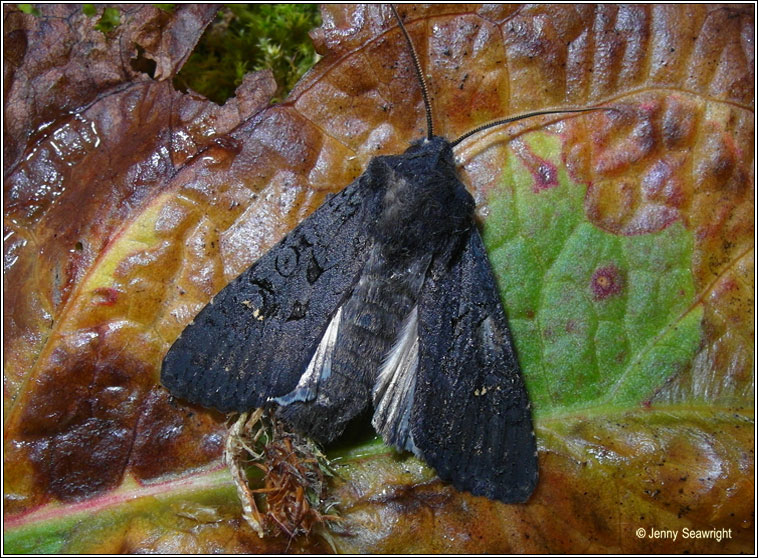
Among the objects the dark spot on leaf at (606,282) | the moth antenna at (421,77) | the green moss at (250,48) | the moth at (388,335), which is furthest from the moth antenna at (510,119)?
the green moss at (250,48)

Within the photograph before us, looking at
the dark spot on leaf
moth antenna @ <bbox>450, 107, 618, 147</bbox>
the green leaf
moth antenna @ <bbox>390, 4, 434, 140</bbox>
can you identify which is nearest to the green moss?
moth antenna @ <bbox>390, 4, 434, 140</bbox>

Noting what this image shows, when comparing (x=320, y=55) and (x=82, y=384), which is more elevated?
(x=320, y=55)

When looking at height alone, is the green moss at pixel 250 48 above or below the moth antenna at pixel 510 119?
above

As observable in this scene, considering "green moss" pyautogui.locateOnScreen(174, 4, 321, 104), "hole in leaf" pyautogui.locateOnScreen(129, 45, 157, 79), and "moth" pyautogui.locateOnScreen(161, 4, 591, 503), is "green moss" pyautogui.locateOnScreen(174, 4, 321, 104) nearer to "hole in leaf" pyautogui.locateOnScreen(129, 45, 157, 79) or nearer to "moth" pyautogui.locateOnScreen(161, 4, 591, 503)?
"hole in leaf" pyautogui.locateOnScreen(129, 45, 157, 79)

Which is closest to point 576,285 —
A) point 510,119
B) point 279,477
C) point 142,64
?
point 510,119

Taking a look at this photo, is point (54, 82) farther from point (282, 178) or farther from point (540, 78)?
point (540, 78)

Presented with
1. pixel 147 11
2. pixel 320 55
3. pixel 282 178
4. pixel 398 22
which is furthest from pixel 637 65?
pixel 147 11

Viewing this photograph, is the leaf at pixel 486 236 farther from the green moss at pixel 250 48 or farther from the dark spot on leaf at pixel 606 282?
the green moss at pixel 250 48
